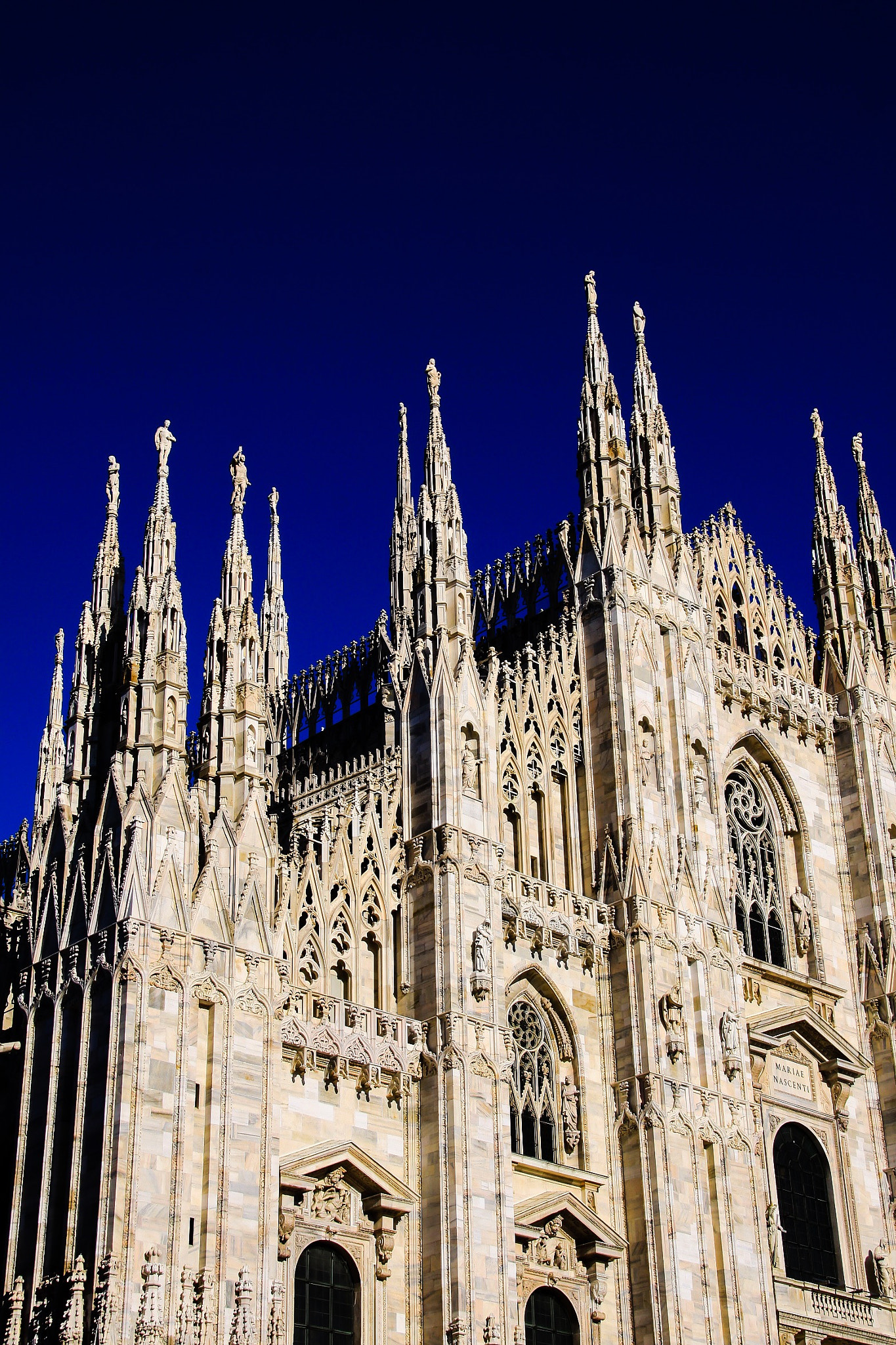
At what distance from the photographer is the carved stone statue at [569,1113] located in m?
35.3

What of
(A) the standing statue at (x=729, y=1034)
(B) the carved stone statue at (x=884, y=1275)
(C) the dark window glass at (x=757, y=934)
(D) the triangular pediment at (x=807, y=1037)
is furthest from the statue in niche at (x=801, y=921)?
(B) the carved stone statue at (x=884, y=1275)

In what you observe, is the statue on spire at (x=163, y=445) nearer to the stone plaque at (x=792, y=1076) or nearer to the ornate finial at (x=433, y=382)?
the ornate finial at (x=433, y=382)

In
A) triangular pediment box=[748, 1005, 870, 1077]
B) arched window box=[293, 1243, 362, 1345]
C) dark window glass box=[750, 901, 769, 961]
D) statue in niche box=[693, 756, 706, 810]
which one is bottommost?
arched window box=[293, 1243, 362, 1345]

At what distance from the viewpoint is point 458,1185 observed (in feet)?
102

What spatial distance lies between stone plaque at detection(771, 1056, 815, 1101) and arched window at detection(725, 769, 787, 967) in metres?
2.42

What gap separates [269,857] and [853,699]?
2183 cm

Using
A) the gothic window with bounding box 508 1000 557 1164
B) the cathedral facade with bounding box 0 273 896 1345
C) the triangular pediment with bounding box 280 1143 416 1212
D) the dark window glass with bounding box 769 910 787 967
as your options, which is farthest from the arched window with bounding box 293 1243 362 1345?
the dark window glass with bounding box 769 910 787 967

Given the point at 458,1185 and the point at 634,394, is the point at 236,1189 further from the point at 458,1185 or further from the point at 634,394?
the point at 634,394

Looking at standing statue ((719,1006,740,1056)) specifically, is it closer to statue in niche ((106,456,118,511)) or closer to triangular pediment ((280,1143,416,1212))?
triangular pediment ((280,1143,416,1212))

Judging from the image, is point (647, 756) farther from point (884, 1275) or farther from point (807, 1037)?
point (884, 1275)

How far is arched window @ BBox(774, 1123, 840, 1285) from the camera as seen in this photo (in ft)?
129

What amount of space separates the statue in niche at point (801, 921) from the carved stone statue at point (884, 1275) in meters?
6.94

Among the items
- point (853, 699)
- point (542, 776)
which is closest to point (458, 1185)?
point (542, 776)

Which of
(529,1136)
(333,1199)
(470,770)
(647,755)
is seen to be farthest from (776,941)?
(333,1199)
